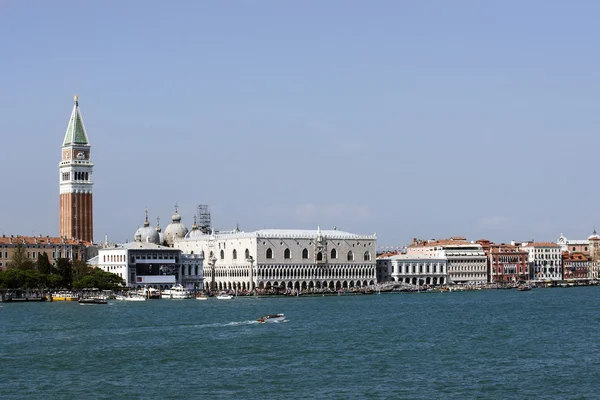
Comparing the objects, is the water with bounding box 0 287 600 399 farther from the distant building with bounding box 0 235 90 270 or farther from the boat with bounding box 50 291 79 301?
the distant building with bounding box 0 235 90 270

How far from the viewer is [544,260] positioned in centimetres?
12294

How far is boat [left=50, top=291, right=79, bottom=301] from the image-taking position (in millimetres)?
74875

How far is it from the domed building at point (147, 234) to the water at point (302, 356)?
48.3 meters

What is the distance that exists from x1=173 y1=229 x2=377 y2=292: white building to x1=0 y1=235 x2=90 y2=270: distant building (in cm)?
1020

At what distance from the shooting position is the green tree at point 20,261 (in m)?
81.9

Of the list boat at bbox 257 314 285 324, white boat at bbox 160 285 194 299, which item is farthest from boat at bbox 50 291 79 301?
boat at bbox 257 314 285 324

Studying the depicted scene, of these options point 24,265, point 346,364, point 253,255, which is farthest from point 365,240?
point 346,364

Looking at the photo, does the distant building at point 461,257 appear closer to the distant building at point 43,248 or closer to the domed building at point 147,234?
the domed building at point 147,234

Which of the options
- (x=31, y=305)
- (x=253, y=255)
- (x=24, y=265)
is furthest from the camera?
(x=253, y=255)

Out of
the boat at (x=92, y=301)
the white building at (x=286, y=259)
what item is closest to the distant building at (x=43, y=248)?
the white building at (x=286, y=259)

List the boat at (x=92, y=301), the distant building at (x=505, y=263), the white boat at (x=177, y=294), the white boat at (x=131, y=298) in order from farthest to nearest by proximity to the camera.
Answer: the distant building at (x=505, y=263) < the white boat at (x=177, y=294) < the white boat at (x=131, y=298) < the boat at (x=92, y=301)

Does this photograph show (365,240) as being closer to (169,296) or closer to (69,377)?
(169,296)

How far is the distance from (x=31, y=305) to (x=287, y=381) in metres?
42.4

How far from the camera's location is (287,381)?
96.5 feet
